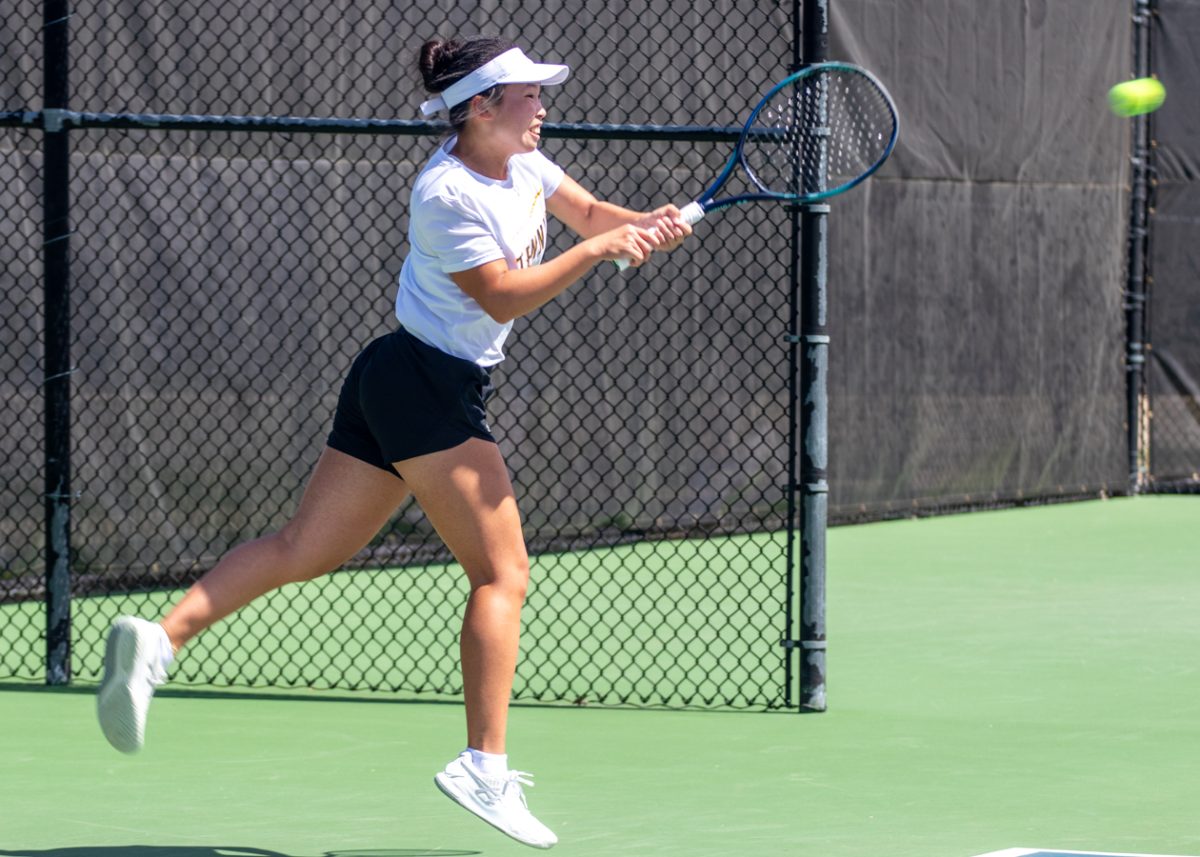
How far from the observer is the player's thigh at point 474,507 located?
4.29 metres

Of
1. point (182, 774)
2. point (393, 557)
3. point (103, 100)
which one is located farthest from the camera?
point (393, 557)

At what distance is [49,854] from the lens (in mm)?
4289

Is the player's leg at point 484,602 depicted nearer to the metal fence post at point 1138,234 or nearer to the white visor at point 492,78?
the white visor at point 492,78

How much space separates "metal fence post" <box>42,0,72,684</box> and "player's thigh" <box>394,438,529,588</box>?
235cm

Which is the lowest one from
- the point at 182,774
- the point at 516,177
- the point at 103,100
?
the point at 182,774

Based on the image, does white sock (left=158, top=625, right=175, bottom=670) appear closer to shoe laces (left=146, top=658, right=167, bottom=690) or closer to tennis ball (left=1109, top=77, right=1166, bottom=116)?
shoe laces (left=146, top=658, right=167, bottom=690)

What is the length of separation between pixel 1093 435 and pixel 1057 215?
143 cm

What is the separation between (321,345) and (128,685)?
4.84 meters

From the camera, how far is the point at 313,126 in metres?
6.03

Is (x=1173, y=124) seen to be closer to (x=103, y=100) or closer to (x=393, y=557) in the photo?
(x=393, y=557)

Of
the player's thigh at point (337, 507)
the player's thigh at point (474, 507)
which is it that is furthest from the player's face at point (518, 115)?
the player's thigh at point (337, 507)

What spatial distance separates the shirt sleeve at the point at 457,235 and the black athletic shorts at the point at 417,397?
0.22 m

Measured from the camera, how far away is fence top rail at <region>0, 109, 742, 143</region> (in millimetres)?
5879

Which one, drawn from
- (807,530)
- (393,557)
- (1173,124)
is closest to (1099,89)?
(1173,124)
